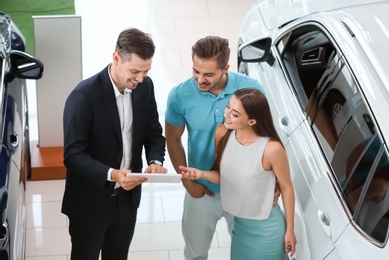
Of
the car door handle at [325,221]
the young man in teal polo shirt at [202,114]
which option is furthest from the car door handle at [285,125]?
the car door handle at [325,221]

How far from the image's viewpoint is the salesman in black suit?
370cm

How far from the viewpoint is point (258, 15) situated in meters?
5.64

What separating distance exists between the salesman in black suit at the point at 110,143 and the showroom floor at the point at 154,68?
3.25 ft

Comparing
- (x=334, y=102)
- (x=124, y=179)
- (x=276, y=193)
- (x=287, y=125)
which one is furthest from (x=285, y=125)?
(x=124, y=179)

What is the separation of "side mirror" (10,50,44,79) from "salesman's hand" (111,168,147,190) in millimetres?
1424

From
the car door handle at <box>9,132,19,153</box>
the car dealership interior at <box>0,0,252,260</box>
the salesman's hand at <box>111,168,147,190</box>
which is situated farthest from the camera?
the car dealership interior at <box>0,0,252,260</box>

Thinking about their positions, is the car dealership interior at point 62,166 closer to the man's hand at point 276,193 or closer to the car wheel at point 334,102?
the man's hand at point 276,193

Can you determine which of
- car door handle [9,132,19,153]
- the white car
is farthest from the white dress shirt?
the white car

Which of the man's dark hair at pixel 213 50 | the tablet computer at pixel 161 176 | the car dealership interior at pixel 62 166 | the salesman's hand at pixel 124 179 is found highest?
the man's dark hair at pixel 213 50

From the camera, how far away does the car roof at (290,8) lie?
4875 mm

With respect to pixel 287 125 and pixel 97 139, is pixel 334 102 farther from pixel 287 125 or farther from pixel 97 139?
pixel 97 139

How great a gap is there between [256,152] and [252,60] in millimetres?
1163

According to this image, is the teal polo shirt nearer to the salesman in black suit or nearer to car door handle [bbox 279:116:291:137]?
the salesman in black suit

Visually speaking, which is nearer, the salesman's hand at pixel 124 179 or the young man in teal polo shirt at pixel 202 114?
the salesman's hand at pixel 124 179
